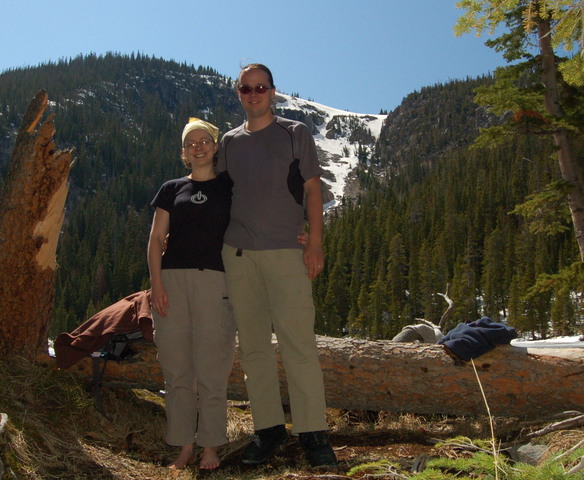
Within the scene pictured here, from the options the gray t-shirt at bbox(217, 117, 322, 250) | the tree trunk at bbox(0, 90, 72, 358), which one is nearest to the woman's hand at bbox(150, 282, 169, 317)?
the gray t-shirt at bbox(217, 117, 322, 250)

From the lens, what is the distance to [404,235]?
261 feet

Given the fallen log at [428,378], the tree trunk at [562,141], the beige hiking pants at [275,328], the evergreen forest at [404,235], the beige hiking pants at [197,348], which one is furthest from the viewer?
the evergreen forest at [404,235]

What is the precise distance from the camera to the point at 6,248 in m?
4.63

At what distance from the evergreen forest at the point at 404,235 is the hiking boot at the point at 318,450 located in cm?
636

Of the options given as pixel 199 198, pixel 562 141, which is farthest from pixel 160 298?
pixel 562 141

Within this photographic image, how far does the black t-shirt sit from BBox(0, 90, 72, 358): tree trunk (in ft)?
6.12

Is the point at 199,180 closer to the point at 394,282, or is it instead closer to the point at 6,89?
the point at 394,282

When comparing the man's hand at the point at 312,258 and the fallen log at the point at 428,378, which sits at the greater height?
the man's hand at the point at 312,258

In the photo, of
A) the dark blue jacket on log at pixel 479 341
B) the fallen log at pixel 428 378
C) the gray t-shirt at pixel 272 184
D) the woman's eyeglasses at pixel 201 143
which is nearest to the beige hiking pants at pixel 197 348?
the gray t-shirt at pixel 272 184

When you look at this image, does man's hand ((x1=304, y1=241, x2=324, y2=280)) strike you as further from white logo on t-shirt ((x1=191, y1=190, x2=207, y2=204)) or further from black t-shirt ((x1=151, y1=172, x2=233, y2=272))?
white logo on t-shirt ((x1=191, y1=190, x2=207, y2=204))

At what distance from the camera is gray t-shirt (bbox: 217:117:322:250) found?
341cm

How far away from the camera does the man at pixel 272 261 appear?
3387mm

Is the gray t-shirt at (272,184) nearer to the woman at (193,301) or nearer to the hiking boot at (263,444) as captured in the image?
the woman at (193,301)

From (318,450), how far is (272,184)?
177 cm
